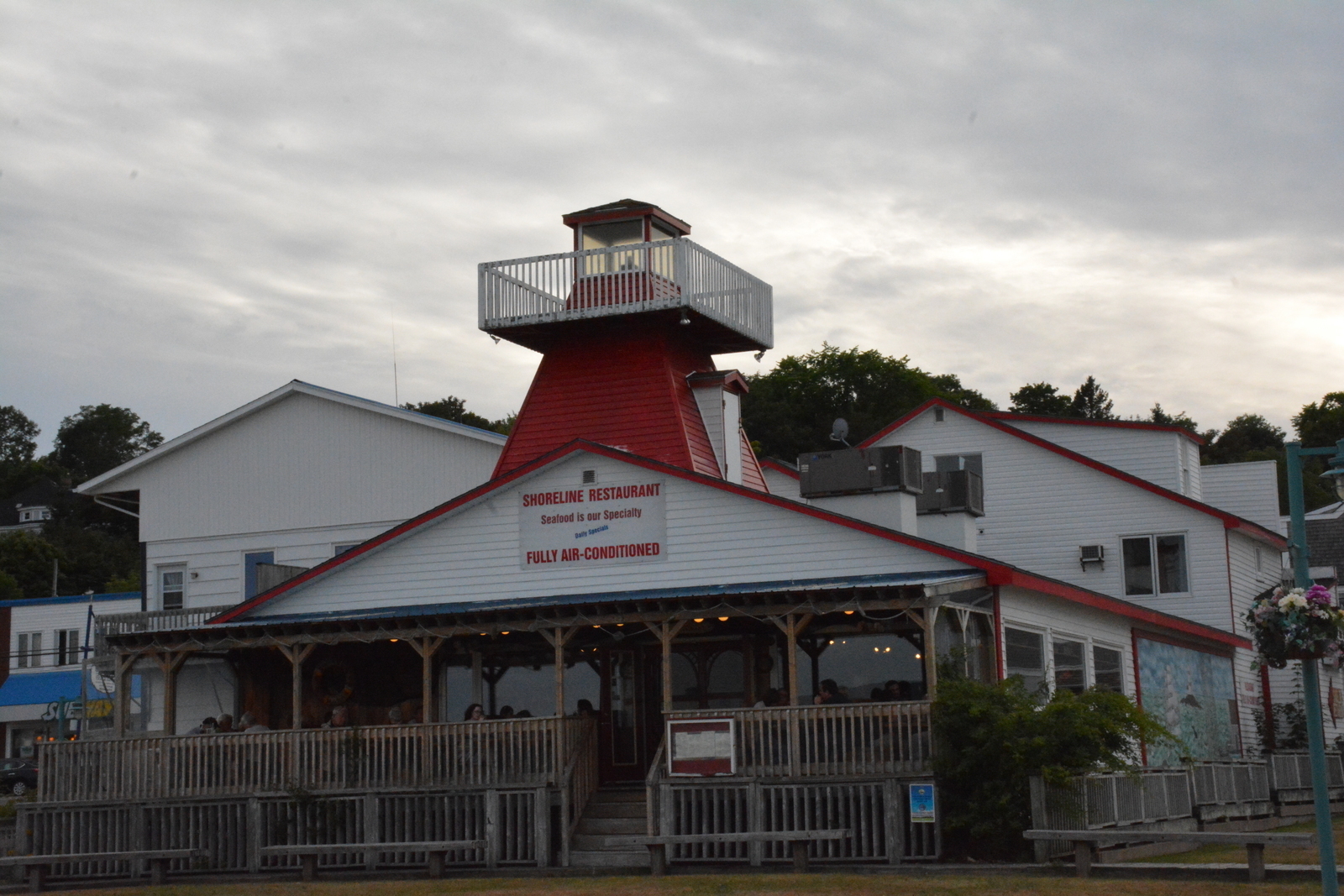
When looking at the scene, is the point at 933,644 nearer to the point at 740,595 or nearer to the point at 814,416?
the point at 740,595

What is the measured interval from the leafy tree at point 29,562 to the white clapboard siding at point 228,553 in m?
52.1

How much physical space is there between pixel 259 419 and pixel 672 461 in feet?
40.1

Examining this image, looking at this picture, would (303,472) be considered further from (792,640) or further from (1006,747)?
(1006,747)

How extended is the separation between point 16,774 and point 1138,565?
35641 millimetres

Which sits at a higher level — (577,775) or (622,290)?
(622,290)

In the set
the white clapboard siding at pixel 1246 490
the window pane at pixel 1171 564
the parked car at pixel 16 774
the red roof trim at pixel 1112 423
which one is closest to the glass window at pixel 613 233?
the red roof trim at pixel 1112 423

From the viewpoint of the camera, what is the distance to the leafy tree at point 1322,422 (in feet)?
294

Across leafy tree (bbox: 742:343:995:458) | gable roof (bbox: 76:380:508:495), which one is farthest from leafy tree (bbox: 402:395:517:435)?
gable roof (bbox: 76:380:508:495)

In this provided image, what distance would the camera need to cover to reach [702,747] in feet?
72.1

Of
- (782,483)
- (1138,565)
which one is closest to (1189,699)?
(1138,565)

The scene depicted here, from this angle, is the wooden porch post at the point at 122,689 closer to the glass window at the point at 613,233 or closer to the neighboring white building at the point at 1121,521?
the glass window at the point at 613,233

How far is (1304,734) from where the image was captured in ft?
124

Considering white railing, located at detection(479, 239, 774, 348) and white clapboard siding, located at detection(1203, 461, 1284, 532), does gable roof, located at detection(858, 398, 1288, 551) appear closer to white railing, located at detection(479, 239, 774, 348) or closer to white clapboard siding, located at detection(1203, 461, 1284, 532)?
white clapboard siding, located at detection(1203, 461, 1284, 532)

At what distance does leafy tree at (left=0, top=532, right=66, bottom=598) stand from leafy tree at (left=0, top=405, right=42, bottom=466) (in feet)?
151
